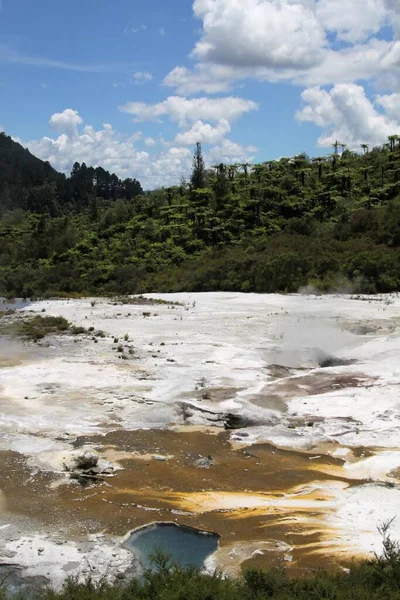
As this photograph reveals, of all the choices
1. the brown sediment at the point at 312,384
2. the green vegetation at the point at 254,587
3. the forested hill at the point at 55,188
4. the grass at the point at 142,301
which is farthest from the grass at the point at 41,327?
the forested hill at the point at 55,188

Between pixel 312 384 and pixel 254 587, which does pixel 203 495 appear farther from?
pixel 312 384

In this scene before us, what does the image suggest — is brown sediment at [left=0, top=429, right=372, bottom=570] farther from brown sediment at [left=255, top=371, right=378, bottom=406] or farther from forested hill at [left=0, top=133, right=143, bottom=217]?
forested hill at [left=0, top=133, right=143, bottom=217]

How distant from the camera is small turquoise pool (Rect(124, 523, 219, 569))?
740 cm

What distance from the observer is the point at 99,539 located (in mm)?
7809

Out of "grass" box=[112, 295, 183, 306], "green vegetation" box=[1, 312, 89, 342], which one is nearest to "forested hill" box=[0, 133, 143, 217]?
"grass" box=[112, 295, 183, 306]

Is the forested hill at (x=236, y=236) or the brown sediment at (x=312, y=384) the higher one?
the forested hill at (x=236, y=236)

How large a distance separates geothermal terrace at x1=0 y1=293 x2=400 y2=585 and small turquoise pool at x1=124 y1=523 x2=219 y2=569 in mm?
128

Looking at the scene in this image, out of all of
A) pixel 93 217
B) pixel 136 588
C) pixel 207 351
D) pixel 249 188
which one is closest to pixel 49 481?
pixel 136 588

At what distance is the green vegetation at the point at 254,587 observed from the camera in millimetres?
5543

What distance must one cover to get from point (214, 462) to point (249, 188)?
158 ft

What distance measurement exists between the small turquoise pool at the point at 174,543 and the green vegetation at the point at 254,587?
42.7 inches

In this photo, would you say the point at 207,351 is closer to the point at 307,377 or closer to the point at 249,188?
the point at 307,377

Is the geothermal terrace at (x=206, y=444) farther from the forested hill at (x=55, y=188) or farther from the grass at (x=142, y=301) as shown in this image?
the forested hill at (x=55, y=188)

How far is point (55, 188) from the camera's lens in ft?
309
